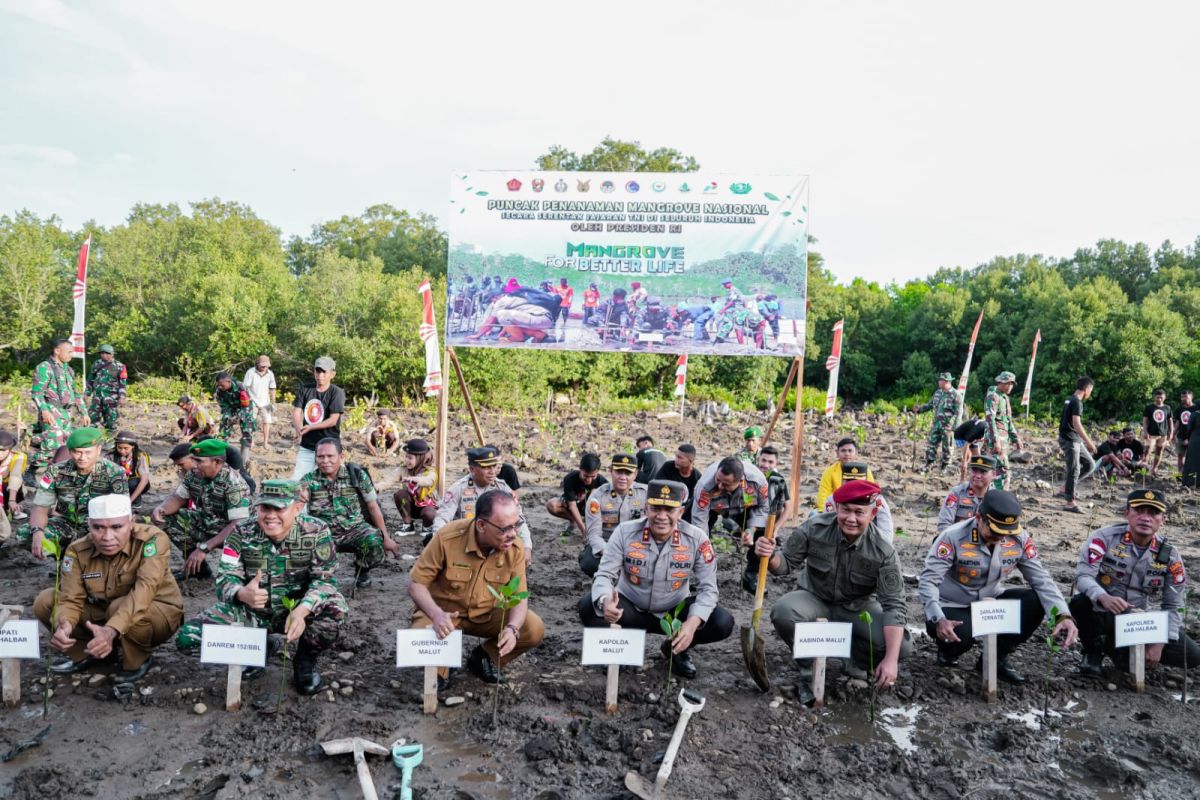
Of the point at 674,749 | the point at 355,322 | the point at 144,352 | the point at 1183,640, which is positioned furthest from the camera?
the point at 144,352

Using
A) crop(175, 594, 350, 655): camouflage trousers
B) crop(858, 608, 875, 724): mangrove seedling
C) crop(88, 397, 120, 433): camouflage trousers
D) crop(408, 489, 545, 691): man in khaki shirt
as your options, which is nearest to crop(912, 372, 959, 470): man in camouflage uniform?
crop(858, 608, 875, 724): mangrove seedling

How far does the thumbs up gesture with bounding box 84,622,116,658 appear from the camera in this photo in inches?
159

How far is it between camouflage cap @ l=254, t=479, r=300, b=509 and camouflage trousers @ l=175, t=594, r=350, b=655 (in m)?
0.61

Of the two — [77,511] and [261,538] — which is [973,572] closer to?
[261,538]

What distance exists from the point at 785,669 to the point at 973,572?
1.40 meters

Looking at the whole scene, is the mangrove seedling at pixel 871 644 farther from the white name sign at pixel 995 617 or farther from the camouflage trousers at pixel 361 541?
the camouflage trousers at pixel 361 541

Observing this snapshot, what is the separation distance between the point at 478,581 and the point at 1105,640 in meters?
4.14

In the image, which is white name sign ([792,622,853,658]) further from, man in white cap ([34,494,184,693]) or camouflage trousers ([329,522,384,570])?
man in white cap ([34,494,184,693])

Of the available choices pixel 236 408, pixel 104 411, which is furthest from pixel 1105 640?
pixel 104 411

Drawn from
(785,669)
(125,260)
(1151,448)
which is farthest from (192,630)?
(125,260)

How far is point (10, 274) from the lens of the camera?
27766mm

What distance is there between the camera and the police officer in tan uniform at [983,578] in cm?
475

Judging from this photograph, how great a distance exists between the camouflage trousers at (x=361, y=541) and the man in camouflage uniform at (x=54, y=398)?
5011 mm

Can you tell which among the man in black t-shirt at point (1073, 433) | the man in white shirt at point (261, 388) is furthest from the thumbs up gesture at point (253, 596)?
the man in black t-shirt at point (1073, 433)
